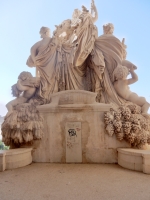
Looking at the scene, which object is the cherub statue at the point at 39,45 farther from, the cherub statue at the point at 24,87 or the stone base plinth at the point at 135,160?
the stone base plinth at the point at 135,160

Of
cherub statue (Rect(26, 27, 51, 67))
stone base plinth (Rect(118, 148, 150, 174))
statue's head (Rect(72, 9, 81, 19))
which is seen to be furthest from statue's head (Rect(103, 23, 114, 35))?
stone base plinth (Rect(118, 148, 150, 174))

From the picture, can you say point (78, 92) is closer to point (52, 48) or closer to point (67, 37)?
point (52, 48)

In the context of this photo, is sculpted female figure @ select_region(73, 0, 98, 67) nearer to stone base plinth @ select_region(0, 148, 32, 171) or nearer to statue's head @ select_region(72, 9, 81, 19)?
statue's head @ select_region(72, 9, 81, 19)

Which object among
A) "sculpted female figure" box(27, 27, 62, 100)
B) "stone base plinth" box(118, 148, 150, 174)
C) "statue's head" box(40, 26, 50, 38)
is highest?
"statue's head" box(40, 26, 50, 38)

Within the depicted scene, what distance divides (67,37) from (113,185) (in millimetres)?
4720

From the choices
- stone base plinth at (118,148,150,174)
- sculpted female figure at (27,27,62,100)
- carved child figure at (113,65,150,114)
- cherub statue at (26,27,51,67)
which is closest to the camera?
stone base plinth at (118,148,150,174)

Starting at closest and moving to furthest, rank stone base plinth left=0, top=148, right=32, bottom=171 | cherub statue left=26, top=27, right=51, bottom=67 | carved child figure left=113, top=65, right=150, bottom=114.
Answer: stone base plinth left=0, top=148, right=32, bottom=171 → carved child figure left=113, top=65, right=150, bottom=114 → cherub statue left=26, top=27, right=51, bottom=67

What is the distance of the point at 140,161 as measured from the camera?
3.82 meters

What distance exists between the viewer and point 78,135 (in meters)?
4.56

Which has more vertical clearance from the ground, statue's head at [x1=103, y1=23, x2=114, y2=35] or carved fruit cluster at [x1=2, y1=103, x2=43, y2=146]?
statue's head at [x1=103, y1=23, x2=114, y2=35]

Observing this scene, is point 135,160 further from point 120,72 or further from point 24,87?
point 24,87

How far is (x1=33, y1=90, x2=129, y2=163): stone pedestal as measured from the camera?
4516mm

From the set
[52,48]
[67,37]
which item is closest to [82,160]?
[52,48]

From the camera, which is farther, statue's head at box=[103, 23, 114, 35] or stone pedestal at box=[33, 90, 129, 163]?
statue's head at box=[103, 23, 114, 35]
